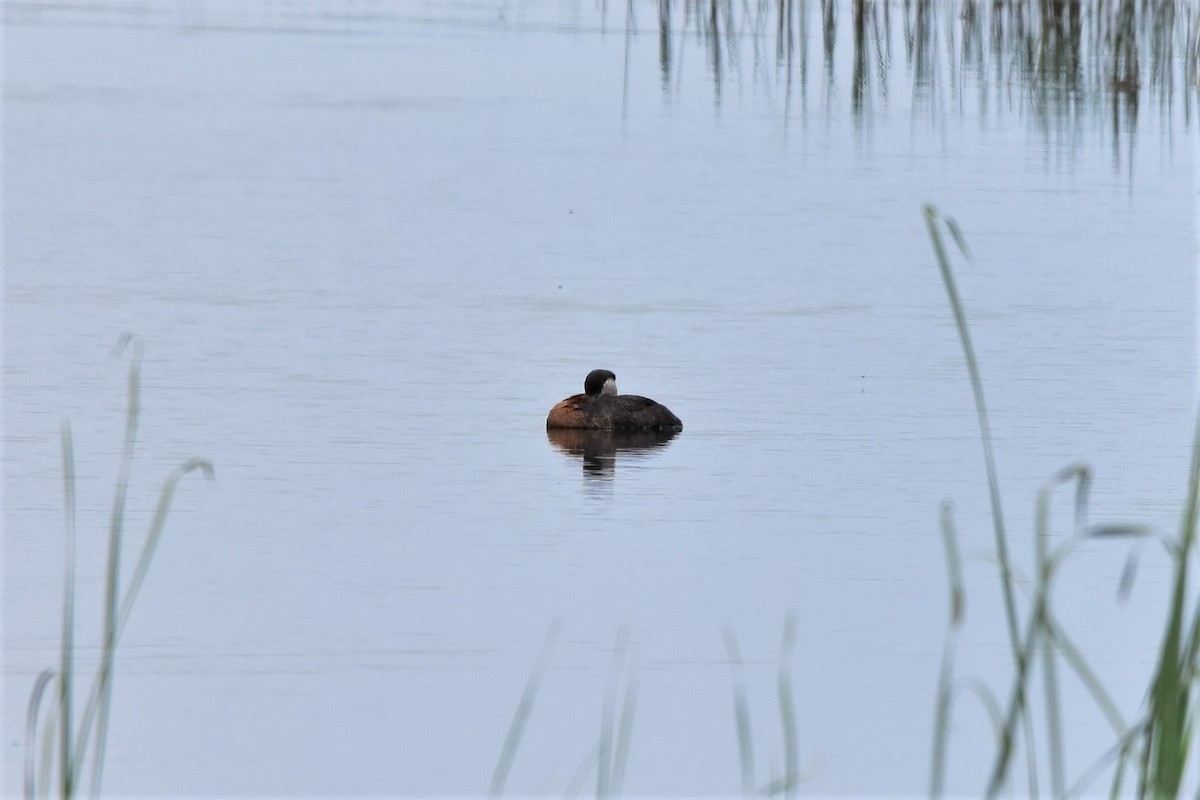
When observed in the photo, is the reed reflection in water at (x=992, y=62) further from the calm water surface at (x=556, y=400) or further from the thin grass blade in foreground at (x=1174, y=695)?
the thin grass blade in foreground at (x=1174, y=695)

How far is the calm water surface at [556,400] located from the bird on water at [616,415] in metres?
0.13

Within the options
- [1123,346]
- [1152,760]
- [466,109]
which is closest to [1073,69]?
[466,109]

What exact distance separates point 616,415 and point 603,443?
8.6 inches

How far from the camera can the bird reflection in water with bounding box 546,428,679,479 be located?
8430 mm

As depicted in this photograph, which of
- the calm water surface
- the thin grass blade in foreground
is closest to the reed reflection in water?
the calm water surface

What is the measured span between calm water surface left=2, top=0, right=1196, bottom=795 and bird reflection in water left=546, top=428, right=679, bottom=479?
6 centimetres

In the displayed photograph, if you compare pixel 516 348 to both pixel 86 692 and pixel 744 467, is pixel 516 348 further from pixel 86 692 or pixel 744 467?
pixel 86 692

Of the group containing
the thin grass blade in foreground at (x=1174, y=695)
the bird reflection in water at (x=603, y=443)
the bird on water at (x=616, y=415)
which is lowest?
the bird reflection in water at (x=603, y=443)

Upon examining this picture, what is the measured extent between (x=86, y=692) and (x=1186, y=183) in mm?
12219

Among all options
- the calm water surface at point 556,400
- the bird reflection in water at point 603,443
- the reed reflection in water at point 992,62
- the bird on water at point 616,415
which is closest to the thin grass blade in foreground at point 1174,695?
the calm water surface at point 556,400

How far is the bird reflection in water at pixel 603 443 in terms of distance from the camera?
8430 millimetres

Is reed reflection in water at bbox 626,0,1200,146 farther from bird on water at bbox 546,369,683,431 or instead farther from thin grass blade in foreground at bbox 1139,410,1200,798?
thin grass blade in foreground at bbox 1139,410,1200,798

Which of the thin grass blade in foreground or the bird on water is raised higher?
the thin grass blade in foreground

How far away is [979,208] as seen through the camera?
1473cm
